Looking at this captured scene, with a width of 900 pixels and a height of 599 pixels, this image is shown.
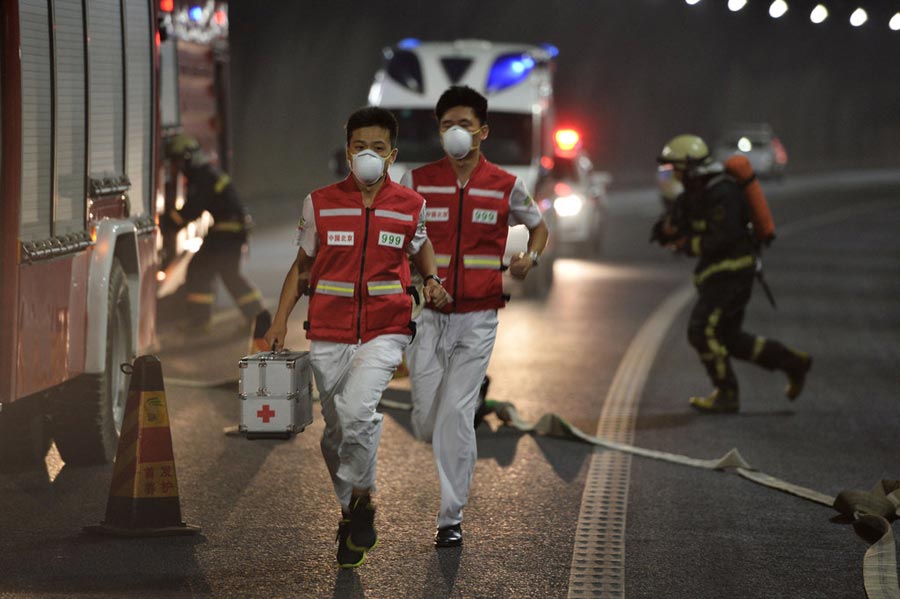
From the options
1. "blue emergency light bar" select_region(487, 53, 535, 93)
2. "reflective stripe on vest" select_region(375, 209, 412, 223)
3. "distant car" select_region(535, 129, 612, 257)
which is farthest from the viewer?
"distant car" select_region(535, 129, 612, 257)

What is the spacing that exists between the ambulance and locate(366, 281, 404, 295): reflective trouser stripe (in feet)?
37.5

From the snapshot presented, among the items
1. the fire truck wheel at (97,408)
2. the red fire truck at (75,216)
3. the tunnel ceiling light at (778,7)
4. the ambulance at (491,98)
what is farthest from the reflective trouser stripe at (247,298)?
the tunnel ceiling light at (778,7)

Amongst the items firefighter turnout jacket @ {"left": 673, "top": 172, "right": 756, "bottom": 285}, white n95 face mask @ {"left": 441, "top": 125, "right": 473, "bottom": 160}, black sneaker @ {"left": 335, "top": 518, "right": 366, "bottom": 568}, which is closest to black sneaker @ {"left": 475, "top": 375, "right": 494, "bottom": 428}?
firefighter turnout jacket @ {"left": 673, "top": 172, "right": 756, "bottom": 285}

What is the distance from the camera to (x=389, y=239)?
6.30 m

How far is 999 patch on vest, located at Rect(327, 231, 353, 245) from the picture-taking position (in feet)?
20.6

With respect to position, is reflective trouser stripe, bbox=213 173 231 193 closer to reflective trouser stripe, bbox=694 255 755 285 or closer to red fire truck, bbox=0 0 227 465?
red fire truck, bbox=0 0 227 465

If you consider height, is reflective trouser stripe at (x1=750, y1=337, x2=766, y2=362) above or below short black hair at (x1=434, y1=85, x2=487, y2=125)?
below

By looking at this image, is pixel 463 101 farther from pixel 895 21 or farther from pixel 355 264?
pixel 895 21

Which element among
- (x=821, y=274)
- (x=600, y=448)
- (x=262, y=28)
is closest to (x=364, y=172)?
(x=600, y=448)

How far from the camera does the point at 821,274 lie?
885 inches

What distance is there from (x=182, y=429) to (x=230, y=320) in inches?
224

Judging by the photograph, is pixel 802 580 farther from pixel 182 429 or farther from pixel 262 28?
pixel 262 28

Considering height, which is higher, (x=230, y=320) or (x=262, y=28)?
(x=262, y=28)

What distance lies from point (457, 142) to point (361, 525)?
157 cm
